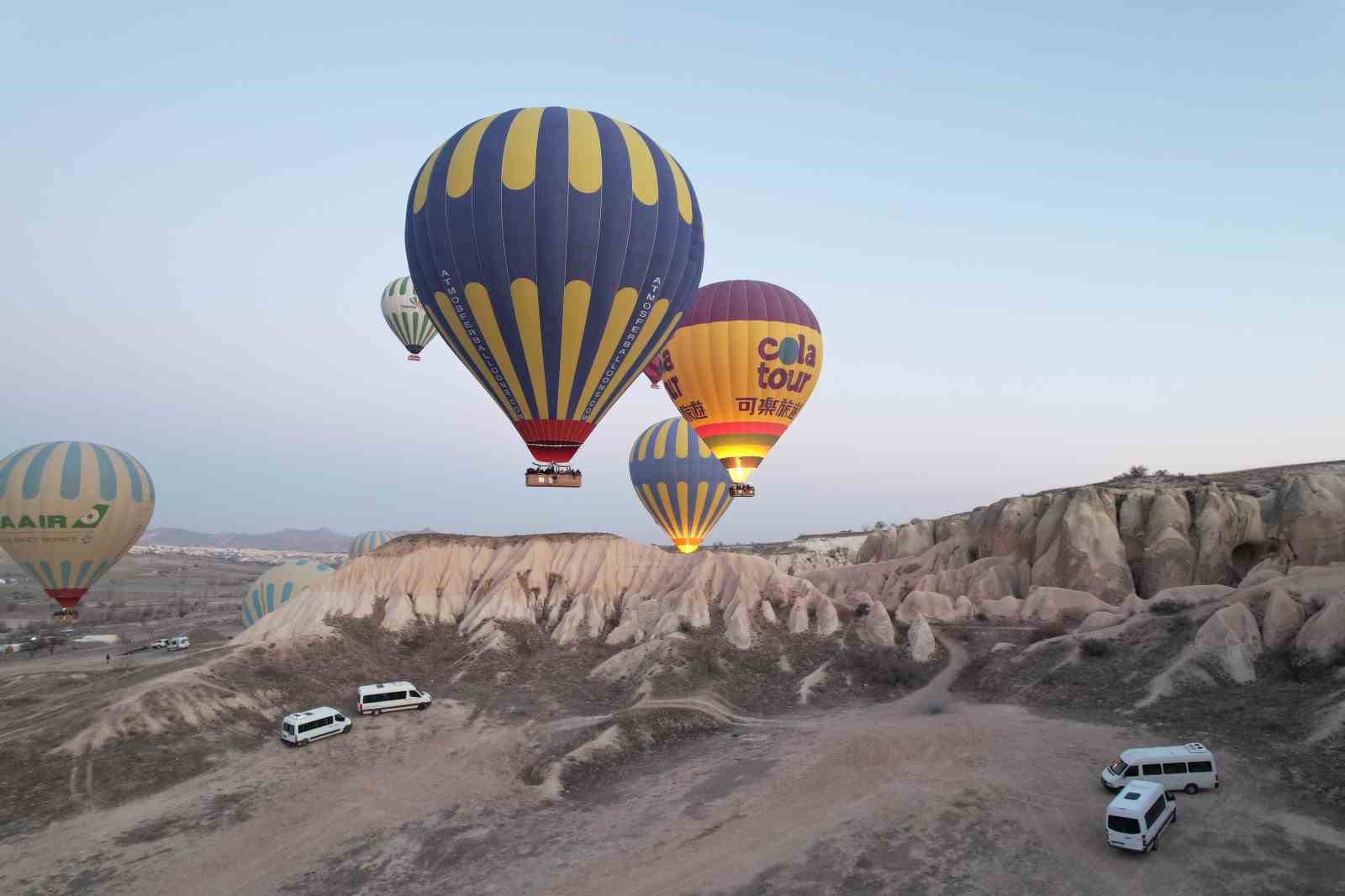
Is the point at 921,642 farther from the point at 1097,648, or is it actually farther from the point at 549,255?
the point at 549,255

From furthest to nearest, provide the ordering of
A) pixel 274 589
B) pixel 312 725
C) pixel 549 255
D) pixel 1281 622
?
pixel 274 589, pixel 312 725, pixel 1281 622, pixel 549 255

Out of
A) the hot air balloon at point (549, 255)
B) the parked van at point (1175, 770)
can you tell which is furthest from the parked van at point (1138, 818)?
the hot air balloon at point (549, 255)

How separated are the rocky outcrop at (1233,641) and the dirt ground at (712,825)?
18.9 feet

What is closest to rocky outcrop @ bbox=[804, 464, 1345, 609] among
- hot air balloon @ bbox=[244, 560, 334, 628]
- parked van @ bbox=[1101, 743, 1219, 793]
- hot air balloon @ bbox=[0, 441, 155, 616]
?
parked van @ bbox=[1101, 743, 1219, 793]

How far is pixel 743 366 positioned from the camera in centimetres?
3519

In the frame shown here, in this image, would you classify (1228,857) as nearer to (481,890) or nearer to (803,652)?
(481,890)

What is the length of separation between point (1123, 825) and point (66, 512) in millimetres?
53915

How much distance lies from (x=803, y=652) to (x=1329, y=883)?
20.5 m

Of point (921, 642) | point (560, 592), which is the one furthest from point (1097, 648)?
point (560, 592)

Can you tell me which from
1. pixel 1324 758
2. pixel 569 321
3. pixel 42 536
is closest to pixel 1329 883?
pixel 1324 758

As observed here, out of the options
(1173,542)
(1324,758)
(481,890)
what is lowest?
(481,890)

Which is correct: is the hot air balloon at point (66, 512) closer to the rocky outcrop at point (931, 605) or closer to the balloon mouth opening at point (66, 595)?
the balloon mouth opening at point (66, 595)

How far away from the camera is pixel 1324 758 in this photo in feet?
55.5

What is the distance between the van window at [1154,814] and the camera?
14070mm
